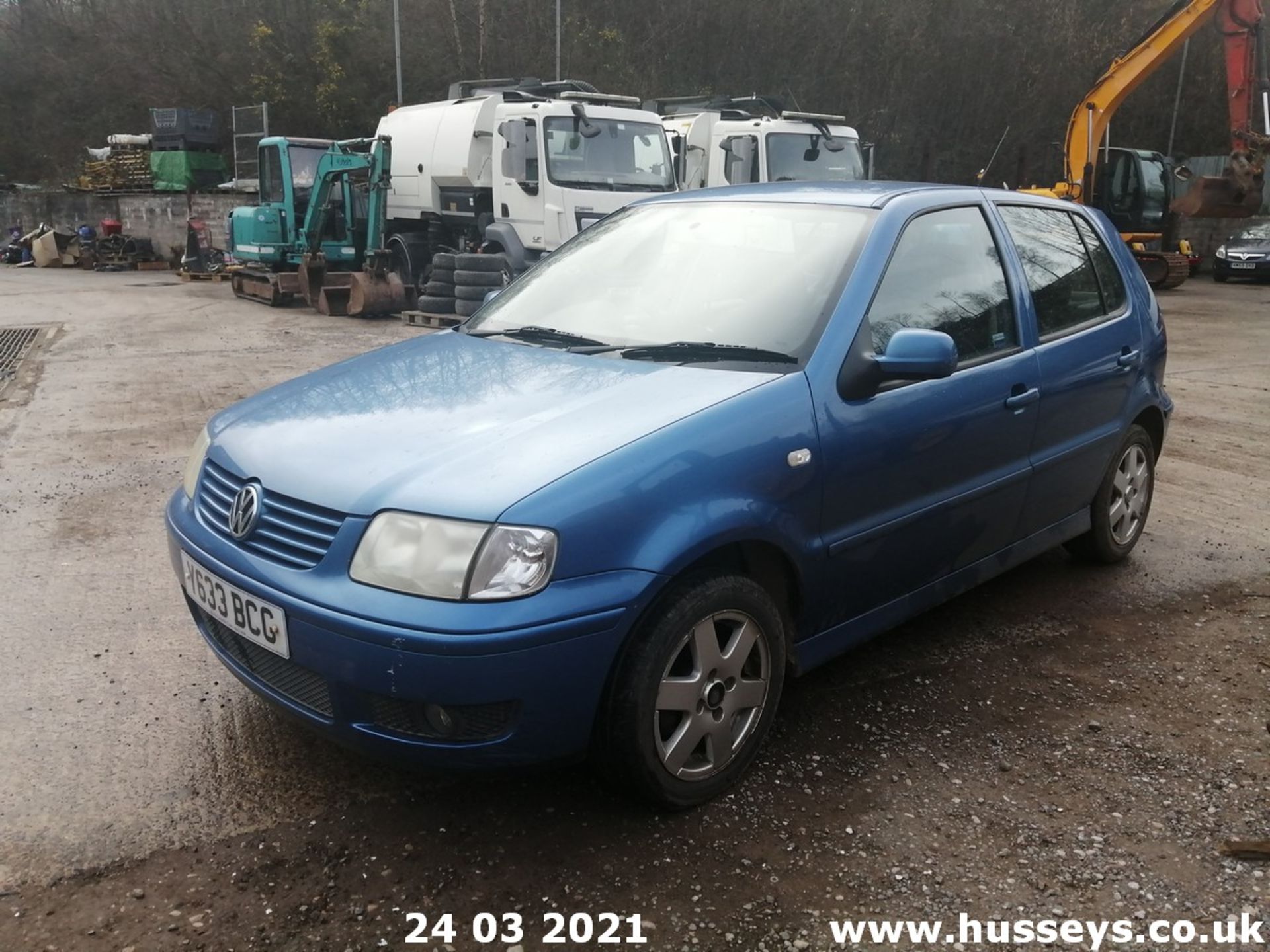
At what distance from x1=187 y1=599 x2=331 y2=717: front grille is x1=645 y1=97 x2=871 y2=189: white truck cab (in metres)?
11.9

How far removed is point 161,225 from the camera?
86.3ft

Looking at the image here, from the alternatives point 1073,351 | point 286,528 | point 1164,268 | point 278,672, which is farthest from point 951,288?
point 1164,268

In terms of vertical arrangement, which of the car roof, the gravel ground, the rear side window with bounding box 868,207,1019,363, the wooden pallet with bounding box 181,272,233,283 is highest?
the car roof

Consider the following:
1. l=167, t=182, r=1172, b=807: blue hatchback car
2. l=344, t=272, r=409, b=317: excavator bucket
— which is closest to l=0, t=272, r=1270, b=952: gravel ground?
l=167, t=182, r=1172, b=807: blue hatchback car

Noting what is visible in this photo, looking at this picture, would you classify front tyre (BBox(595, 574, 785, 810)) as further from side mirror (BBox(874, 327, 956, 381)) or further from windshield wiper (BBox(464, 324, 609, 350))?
windshield wiper (BBox(464, 324, 609, 350))

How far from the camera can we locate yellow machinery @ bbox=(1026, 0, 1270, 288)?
1680 centimetres

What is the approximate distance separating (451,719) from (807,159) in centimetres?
1335

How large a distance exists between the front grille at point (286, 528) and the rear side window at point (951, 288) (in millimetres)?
1668

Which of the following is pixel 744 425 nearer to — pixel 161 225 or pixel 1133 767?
pixel 1133 767

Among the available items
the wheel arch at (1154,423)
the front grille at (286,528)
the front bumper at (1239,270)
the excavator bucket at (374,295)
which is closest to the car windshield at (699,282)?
the front grille at (286,528)

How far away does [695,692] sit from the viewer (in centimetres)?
262

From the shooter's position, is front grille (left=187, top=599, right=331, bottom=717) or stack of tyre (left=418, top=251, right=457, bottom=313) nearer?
front grille (left=187, top=599, right=331, bottom=717)

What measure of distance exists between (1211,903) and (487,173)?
13.4m

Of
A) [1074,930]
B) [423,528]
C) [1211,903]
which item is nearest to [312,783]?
[423,528]
